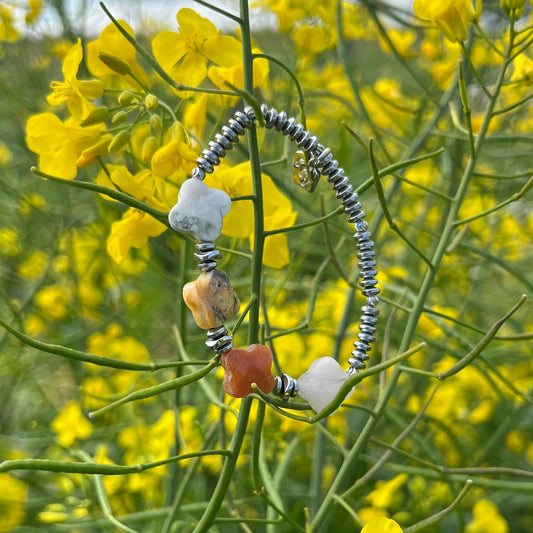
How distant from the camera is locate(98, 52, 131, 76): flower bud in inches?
15.1

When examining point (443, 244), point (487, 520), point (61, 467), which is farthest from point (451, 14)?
point (487, 520)

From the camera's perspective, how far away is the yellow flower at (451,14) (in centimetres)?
45

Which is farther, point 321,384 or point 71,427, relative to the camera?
point 71,427

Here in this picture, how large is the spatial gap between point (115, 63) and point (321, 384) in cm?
23

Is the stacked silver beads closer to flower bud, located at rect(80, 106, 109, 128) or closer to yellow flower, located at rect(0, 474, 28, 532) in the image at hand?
flower bud, located at rect(80, 106, 109, 128)

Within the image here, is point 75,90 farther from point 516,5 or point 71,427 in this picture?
point 71,427

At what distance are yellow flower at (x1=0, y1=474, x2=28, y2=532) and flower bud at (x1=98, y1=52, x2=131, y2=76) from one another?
0.83m

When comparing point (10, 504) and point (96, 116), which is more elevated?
point (96, 116)

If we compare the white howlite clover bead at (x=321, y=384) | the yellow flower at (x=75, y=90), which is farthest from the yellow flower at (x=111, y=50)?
the white howlite clover bead at (x=321, y=384)

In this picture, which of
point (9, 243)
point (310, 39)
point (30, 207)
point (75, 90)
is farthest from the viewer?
point (9, 243)

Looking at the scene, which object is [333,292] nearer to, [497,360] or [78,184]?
[497,360]

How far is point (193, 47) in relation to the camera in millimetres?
422

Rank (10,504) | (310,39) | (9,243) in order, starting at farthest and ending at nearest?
(9,243), (10,504), (310,39)

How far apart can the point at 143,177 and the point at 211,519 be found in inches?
8.7
